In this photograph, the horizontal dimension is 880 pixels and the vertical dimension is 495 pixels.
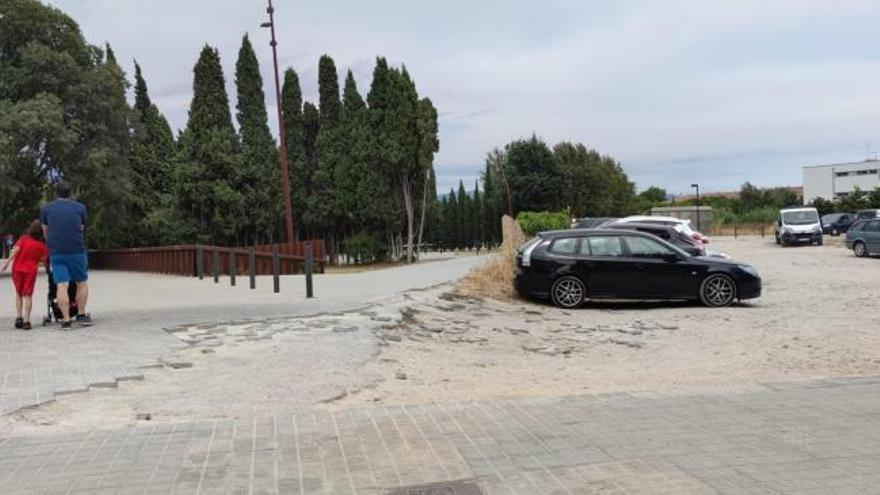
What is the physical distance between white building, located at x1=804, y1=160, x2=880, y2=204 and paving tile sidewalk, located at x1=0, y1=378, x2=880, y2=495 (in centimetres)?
11728

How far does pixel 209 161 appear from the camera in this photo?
3322 cm

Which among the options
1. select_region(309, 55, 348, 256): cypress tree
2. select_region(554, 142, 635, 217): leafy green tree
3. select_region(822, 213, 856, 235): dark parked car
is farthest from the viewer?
select_region(554, 142, 635, 217): leafy green tree

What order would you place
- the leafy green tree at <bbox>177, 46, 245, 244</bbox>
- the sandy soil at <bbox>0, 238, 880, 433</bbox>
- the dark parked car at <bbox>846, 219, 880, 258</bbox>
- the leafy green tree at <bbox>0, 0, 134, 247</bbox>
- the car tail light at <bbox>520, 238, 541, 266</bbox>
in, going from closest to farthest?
the sandy soil at <bbox>0, 238, 880, 433</bbox>, the car tail light at <bbox>520, 238, 541, 266</bbox>, the leafy green tree at <bbox>0, 0, 134, 247</bbox>, the dark parked car at <bbox>846, 219, 880, 258</bbox>, the leafy green tree at <bbox>177, 46, 245, 244</bbox>

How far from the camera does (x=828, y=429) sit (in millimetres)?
5402

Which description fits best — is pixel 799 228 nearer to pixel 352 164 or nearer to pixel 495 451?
pixel 352 164

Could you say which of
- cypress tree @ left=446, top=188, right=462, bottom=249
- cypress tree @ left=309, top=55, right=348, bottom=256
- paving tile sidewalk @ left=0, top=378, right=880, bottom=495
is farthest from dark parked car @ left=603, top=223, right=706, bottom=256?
cypress tree @ left=446, top=188, right=462, bottom=249

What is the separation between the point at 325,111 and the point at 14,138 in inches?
641

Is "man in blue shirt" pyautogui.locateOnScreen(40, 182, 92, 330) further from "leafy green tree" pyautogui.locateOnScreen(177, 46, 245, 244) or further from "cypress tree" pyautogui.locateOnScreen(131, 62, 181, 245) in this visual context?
"cypress tree" pyautogui.locateOnScreen(131, 62, 181, 245)

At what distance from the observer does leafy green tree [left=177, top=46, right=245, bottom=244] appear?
109 ft

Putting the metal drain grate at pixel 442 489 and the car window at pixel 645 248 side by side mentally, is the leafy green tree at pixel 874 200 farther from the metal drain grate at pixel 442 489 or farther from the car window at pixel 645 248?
the metal drain grate at pixel 442 489

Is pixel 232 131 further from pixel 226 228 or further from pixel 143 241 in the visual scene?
pixel 143 241

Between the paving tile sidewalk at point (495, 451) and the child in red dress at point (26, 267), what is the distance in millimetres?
4927

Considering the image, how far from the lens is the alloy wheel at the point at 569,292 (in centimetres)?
1404

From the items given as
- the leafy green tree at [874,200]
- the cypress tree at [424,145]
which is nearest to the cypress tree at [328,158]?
the cypress tree at [424,145]
